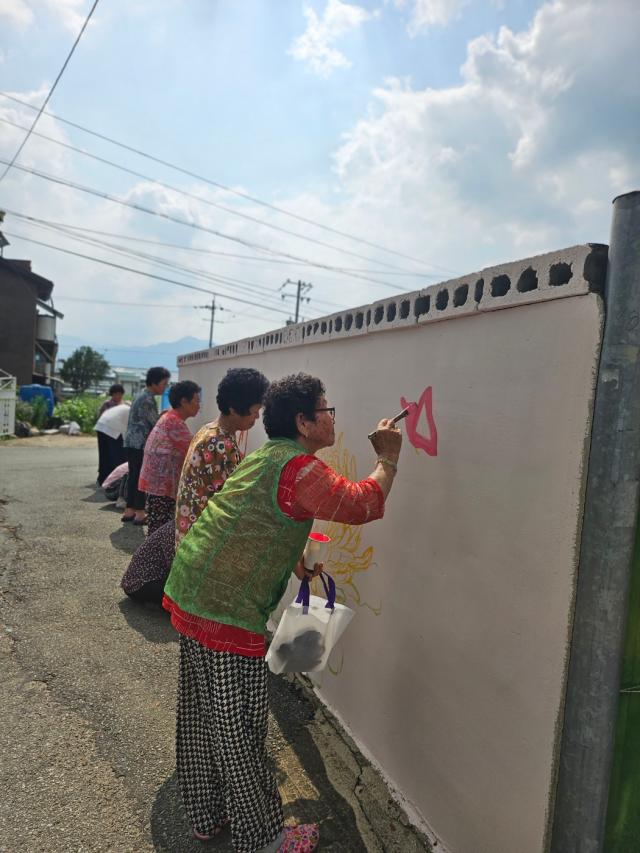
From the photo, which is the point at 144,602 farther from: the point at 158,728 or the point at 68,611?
the point at 158,728

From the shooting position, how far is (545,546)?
67.3 inches

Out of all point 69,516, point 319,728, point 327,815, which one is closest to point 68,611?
point 319,728

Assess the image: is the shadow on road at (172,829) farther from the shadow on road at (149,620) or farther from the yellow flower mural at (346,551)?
the shadow on road at (149,620)

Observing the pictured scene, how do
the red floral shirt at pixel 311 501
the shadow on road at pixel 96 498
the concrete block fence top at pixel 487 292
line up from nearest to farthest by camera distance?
the concrete block fence top at pixel 487 292
the red floral shirt at pixel 311 501
the shadow on road at pixel 96 498

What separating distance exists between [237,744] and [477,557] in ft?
3.38

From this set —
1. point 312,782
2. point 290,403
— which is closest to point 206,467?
point 290,403

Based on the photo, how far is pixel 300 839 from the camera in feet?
6.88

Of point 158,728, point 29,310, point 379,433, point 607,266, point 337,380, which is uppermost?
point 29,310

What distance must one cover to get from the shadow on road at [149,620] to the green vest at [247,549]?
2.10 metres

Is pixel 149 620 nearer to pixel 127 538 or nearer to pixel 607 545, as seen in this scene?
pixel 127 538

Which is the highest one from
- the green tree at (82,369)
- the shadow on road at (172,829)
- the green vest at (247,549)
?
the green tree at (82,369)

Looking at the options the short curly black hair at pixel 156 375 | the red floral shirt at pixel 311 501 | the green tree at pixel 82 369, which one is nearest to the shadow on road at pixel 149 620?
the red floral shirt at pixel 311 501

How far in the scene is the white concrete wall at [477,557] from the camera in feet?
5.46

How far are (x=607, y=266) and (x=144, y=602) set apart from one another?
397 centimetres
